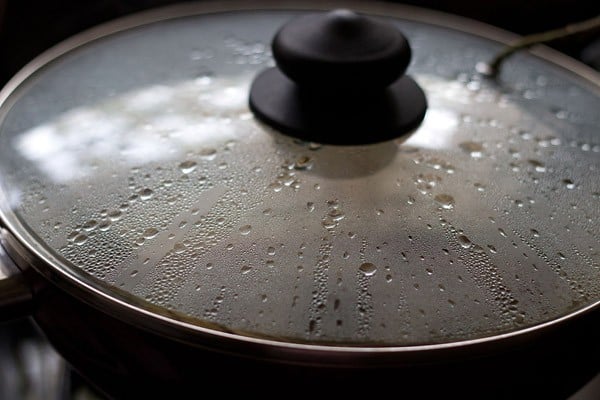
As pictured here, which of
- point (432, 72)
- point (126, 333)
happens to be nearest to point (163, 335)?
point (126, 333)

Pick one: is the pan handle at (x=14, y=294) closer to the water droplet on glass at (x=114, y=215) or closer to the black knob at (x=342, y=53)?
the water droplet on glass at (x=114, y=215)

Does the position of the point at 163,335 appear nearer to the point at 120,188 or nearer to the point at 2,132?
the point at 120,188

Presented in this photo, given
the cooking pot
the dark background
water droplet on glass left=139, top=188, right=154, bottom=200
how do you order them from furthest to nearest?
the dark background < water droplet on glass left=139, top=188, right=154, bottom=200 < the cooking pot

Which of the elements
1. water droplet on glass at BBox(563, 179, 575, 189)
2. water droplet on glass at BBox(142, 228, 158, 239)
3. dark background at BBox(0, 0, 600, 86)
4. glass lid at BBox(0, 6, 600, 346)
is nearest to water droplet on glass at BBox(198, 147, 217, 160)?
glass lid at BBox(0, 6, 600, 346)

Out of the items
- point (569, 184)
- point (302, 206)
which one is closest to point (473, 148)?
point (569, 184)

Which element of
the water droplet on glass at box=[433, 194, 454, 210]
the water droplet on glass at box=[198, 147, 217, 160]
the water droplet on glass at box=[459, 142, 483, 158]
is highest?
the water droplet on glass at box=[198, 147, 217, 160]

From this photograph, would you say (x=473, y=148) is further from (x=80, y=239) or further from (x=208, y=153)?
(x=80, y=239)

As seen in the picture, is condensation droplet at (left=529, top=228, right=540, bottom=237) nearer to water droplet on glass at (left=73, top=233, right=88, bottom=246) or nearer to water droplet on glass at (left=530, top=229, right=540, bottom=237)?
water droplet on glass at (left=530, top=229, right=540, bottom=237)
